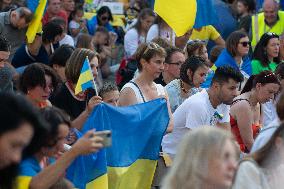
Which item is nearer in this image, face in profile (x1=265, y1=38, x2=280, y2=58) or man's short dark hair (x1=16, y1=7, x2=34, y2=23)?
man's short dark hair (x1=16, y1=7, x2=34, y2=23)

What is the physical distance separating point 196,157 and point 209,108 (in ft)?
13.7

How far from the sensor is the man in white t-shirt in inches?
359

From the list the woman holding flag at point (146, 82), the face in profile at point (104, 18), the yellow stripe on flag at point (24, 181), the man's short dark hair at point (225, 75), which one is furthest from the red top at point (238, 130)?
the face in profile at point (104, 18)

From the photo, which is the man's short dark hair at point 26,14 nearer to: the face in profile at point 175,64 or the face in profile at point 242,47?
the face in profile at point 175,64

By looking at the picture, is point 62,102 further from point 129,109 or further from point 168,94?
point 168,94

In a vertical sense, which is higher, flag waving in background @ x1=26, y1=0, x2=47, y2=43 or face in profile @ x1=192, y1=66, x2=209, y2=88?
flag waving in background @ x1=26, y1=0, x2=47, y2=43

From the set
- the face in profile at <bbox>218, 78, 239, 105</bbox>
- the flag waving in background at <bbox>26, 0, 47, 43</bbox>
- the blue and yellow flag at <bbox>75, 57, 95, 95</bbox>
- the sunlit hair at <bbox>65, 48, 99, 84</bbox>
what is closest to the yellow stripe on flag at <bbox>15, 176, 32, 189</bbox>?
the blue and yellow flag at <bbox>75, 57, 95, 95</bbox>

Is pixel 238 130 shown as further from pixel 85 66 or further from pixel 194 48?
pixel 194 48

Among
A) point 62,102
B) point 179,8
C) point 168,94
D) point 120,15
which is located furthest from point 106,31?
point 62,102

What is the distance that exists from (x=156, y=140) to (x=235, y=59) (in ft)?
12.1

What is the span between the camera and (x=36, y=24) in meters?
11.7

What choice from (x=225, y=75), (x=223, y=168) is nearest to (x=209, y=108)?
(x=225, y=75)

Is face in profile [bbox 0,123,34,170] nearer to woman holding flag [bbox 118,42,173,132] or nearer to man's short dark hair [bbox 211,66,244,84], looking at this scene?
woman holding flag [bbox 118,42,173,132]

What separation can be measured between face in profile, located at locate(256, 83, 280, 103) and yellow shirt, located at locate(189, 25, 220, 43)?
13.6 ft
